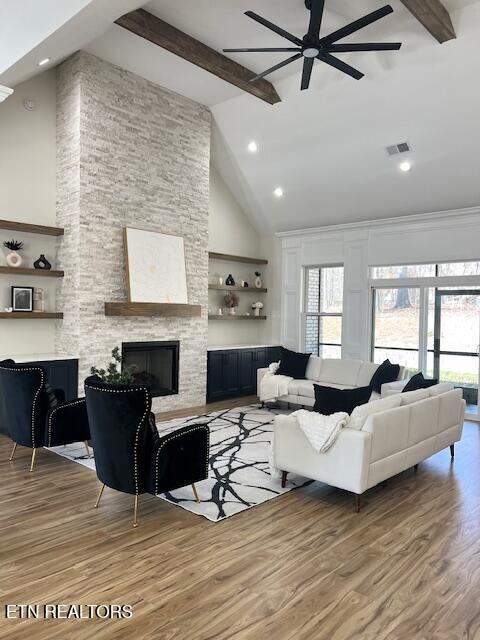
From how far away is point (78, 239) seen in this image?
21.5 feet

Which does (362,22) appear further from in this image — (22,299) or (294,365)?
(22,299)

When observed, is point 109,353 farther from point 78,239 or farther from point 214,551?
point 214,551

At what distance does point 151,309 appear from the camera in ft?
23.3

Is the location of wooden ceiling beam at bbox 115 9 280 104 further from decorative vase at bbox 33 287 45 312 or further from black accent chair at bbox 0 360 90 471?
black accent chair at bbox 0 360 90 471

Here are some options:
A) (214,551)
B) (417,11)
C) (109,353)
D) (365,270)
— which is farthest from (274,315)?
(214,551)

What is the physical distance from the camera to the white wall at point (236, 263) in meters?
9.52

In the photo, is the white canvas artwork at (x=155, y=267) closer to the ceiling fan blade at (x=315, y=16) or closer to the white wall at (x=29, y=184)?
the white wall at (x=29, y=184)

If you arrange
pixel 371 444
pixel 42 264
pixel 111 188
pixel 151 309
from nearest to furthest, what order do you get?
1. pixel 371 444
2. pixel 42 264
3. pixel 111 188
4. pixel 151 309

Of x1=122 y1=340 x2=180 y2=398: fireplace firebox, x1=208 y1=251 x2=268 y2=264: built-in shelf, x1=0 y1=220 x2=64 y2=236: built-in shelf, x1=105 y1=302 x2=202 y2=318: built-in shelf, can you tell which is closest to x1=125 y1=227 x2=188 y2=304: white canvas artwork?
x1=105 y1=302 x2=202 y2=318: built-in shelf

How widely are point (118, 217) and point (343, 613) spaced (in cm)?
572

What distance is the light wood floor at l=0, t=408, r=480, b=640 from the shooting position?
2467 mm

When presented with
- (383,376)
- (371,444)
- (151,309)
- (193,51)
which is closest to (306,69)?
(193,51)

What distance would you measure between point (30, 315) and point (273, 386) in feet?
11.9

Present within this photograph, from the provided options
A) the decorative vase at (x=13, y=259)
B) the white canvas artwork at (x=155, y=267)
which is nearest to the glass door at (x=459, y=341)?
the white canvas artwork at (x=155, y=267)
